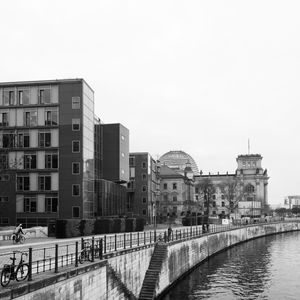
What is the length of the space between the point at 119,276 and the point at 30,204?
1740 inches

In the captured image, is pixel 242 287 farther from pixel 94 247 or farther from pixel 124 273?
pixel 94 247

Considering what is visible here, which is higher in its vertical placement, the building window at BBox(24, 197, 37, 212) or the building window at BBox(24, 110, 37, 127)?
the building window at BBox(24, 110, 37, 127)

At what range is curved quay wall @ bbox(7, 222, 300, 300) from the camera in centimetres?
1992

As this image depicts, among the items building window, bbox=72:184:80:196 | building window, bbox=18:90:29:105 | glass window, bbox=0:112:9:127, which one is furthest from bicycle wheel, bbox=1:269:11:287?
glass window, bbox=0:112:9:127

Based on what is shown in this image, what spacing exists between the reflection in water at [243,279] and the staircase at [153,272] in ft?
6.96

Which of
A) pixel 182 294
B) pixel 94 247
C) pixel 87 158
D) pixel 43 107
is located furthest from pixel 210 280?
pixel 43 107

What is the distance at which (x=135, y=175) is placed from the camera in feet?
390

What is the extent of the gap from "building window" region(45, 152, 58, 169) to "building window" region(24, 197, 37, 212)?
519 cm

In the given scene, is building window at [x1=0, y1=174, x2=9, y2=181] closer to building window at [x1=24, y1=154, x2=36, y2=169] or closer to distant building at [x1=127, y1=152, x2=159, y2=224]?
building window at [x1=24, y1=154, x2=36, y2=169]

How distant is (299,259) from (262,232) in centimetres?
5605

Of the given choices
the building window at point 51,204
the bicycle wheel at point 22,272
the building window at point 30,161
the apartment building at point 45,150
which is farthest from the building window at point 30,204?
the bicycle wheel at point 22,272

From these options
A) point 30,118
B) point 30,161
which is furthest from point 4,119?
point 30,161

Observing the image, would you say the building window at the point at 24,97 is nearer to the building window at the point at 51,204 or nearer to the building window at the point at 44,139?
the building window at the point at 44,139

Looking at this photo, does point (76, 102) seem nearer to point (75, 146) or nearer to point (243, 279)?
point (75, 146)
